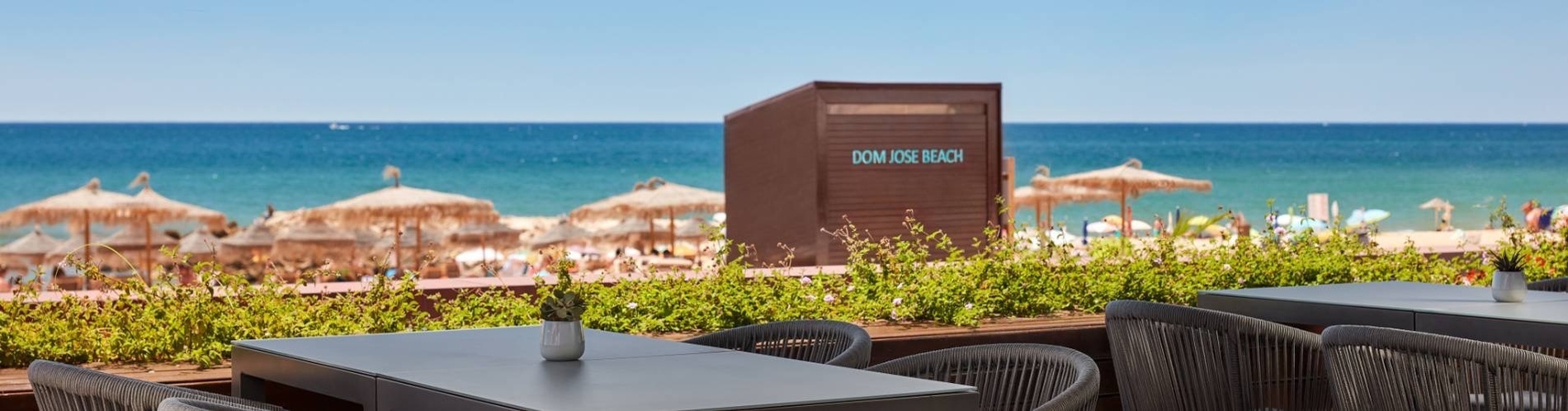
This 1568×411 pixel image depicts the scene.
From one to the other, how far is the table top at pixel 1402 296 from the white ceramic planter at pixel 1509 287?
0.9 inches

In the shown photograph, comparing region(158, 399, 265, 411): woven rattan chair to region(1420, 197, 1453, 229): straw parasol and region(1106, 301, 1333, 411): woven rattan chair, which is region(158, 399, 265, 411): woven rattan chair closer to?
region(1106, 301, 1333, 411): woven rattan chair

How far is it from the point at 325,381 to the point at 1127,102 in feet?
201

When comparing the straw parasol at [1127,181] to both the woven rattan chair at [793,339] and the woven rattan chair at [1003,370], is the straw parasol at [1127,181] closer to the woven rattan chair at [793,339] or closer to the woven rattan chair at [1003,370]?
the woven rattan chair at [793,339]

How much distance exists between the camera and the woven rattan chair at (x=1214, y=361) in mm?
4238

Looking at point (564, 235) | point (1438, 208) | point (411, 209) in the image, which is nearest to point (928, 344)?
point (411, 209)

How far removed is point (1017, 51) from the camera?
6131 centimetres

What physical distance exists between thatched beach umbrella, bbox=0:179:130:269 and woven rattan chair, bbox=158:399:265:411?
18.4 m

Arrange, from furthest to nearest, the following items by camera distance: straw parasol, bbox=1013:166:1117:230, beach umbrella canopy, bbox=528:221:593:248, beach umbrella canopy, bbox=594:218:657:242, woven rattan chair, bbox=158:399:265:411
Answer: beach umbrella canopy, bbox=594:218:657:242 < straw parasol, bbox=1013:166:1117:230 < beach umbrella canopy, bbox=528:221:593:248 < woven rattan chair, bbox=158:399:265:411

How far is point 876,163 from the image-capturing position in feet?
34.1

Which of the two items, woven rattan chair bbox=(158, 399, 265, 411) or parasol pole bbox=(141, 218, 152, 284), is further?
parasol pole bbox=(141, 218, 152, 284)

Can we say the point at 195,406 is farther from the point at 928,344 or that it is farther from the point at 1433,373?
the point at 928,344

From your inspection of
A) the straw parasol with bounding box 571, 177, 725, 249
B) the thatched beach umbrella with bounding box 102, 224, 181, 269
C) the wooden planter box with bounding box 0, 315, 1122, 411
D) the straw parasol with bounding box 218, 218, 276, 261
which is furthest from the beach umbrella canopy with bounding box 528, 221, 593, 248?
the wooden planter box with bounding box 0, 315, 1122, 411

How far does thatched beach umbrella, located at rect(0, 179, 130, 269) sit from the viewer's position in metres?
20.0

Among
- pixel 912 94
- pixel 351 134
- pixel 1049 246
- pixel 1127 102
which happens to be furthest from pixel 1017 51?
pixel 1049 246
